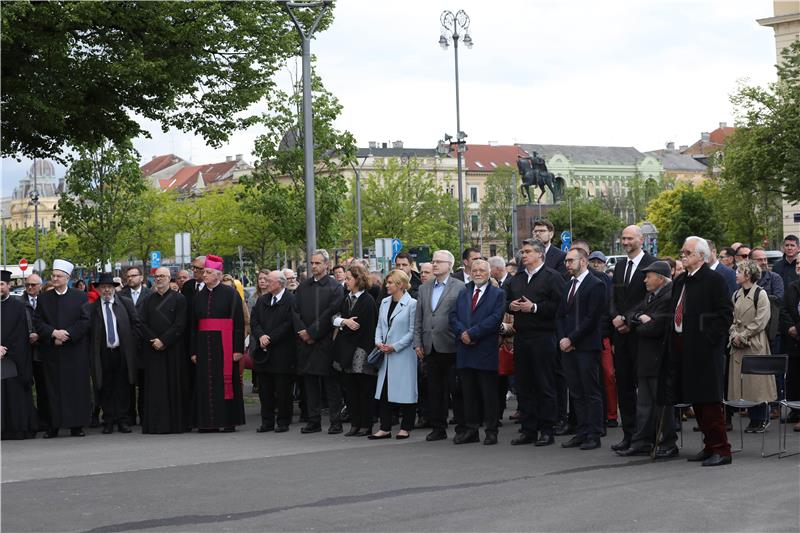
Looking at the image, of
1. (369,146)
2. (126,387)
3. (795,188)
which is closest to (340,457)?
(126,387)

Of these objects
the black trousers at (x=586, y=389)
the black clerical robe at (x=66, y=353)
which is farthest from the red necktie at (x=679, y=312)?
the black clerical robe at (x=66, y=353)

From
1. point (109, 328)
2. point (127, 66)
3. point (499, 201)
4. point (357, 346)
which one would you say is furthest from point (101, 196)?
point (499, 201)

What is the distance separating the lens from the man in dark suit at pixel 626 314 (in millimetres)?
12555

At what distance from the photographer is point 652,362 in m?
12.0

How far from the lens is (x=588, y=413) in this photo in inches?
512

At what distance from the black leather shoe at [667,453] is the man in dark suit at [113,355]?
23.5ft

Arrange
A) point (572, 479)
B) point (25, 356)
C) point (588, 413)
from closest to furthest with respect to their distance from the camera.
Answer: point (572, 479)
point (588, 413)
point (25, 356)

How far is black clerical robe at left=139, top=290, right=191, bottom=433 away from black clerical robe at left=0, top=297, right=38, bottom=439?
1412mm

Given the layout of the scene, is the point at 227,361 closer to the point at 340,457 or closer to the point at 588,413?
the point at 340,457

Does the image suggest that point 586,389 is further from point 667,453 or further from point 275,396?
point 275,396

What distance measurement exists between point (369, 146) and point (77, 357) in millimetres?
149221

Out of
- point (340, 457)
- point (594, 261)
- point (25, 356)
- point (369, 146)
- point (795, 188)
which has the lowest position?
point (340, 457)

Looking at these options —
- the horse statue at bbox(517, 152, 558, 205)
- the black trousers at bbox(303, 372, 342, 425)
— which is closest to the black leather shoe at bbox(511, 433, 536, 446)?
the black trousers at bbox(303, 372, 342, 425)

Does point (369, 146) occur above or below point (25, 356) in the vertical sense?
above
